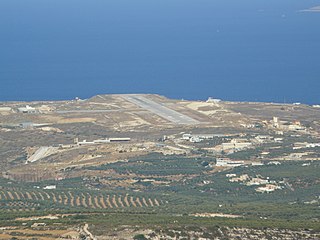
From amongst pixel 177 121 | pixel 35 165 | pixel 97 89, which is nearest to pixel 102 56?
pixel 97 89

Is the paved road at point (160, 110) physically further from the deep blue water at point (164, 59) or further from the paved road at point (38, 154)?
the deep blue water at point (164, 59)

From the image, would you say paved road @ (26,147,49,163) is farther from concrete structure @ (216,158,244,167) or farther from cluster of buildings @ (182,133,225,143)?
concrete structure @ (216,158,244,167)

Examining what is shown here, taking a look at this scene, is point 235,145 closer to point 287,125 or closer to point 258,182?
point 287,125

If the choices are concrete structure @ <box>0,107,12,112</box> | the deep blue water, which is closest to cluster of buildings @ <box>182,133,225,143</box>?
concrete structure @ <box>0,107,12,112</box>

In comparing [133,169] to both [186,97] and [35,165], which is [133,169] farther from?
[186,97]

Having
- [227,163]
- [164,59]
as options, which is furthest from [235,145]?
[164,59]

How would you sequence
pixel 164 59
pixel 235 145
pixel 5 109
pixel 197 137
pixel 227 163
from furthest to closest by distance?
pixel 164 59, pixel 5 109, pixel 197 137, pixel 235 145, pixel 227 163
